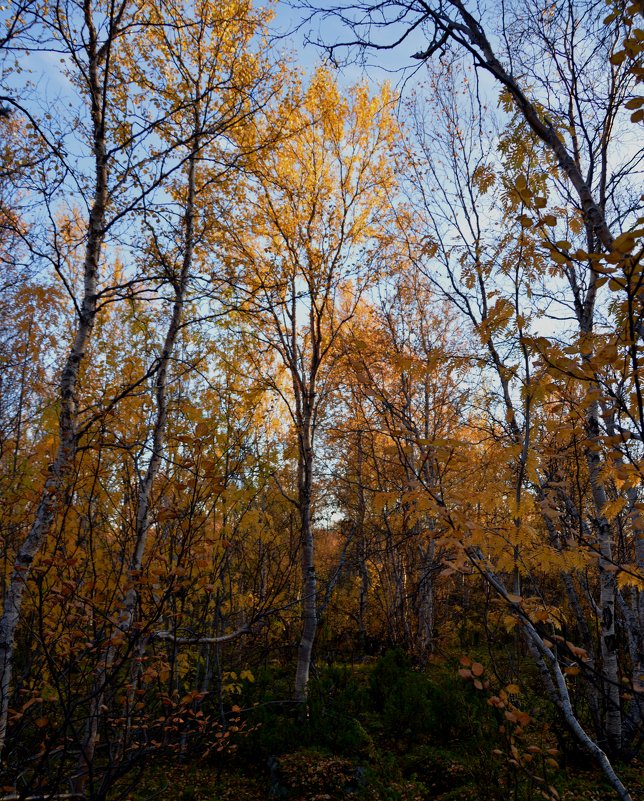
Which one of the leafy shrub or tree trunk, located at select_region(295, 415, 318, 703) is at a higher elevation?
tree trunk, located at select_region(295, 415, 318, 703)

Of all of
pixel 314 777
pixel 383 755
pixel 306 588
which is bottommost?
pixel 383 755

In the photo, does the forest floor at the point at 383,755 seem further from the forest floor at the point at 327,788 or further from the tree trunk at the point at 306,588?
the tree trunk at the point at 306,588

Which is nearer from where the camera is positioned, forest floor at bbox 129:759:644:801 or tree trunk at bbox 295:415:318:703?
forest floor at bbox 129:759:644:801

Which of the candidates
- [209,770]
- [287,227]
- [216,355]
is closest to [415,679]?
[209,770]

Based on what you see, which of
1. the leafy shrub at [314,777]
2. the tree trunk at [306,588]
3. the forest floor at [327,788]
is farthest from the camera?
the tree trunk at [306,588]

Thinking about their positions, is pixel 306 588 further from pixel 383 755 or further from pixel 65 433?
pixel 65 433

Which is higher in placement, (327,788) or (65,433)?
(65,433)

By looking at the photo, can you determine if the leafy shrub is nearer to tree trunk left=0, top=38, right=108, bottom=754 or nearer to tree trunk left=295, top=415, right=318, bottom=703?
tree trunk left=295, top=415, right=318, bottom=703

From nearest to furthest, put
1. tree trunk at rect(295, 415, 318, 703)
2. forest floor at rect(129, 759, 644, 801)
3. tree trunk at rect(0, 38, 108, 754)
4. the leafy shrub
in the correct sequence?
tree trunk at rect(0, 38, 108, 754), forest floor at rect(129, 759, 644, 801), the leafy shrub, tree trunk at rect(295, 415, 318, 703)

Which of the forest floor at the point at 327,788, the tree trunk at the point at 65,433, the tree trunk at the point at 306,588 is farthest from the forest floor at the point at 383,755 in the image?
the tree trunk at the point at 65,433

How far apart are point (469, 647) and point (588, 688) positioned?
247 inches

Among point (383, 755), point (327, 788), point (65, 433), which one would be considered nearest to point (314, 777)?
point (327, 788)

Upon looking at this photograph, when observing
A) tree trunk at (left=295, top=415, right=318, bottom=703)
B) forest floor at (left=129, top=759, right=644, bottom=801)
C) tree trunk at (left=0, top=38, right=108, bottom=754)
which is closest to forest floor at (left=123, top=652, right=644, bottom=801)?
forest floor at (left=129, top=759, right=644, bottom=801)

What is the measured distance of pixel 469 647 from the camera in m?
10.7
